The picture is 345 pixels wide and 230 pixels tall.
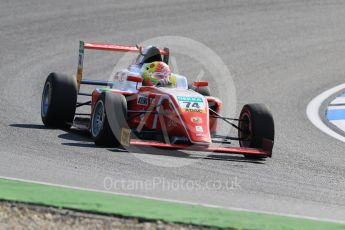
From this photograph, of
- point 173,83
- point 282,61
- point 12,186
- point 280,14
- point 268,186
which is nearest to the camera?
point 12,186

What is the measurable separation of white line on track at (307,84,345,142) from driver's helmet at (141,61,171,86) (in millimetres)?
2643

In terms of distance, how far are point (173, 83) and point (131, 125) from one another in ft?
3.18

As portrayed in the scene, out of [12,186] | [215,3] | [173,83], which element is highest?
[215,3]

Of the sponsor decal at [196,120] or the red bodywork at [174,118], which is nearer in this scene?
the red bodywork at [174,118]

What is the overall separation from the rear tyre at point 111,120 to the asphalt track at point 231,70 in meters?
0.18

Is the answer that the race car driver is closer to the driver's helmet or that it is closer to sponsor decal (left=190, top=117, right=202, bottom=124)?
the driver's helmet

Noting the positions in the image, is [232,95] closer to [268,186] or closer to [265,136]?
[265,136]

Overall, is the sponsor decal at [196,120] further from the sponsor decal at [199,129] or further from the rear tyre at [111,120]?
the rear tyre at [111,120]

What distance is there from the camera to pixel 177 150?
10.7 m

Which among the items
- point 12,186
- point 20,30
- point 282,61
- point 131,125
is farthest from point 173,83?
point 20,30

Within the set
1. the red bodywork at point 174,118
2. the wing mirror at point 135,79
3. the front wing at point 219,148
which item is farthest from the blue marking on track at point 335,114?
the wing mirror at point 135,79

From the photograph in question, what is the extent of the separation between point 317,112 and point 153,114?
4.35 metres

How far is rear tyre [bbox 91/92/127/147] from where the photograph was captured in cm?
1027

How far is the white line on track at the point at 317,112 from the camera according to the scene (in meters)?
12.9
